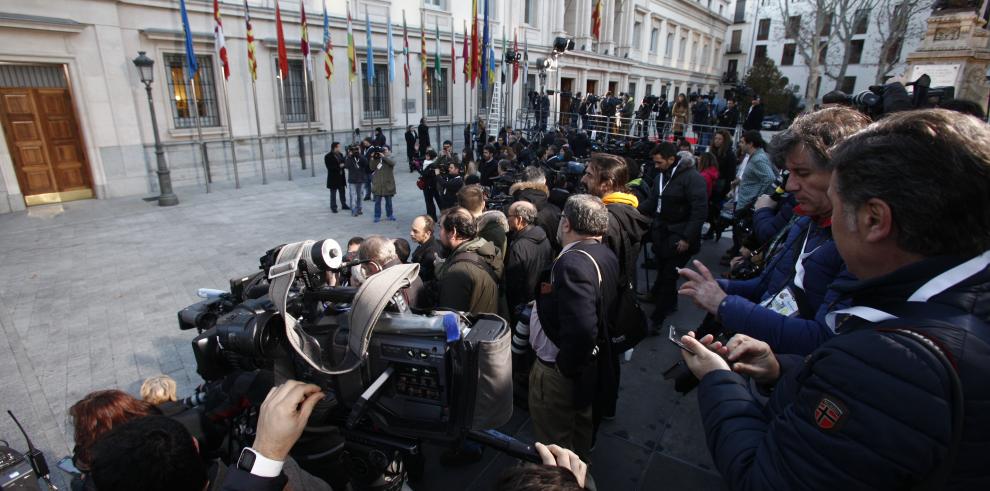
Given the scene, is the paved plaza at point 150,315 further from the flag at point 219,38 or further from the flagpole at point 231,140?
the flag at point 219,38

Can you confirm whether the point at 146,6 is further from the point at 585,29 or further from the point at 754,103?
the point at 585,29

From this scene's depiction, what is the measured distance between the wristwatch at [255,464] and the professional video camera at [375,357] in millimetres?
241

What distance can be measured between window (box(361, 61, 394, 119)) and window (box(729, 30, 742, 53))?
42.4m

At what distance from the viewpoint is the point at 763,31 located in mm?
44438

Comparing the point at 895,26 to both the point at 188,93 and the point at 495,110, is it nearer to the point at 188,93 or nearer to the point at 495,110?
the point at 495,110

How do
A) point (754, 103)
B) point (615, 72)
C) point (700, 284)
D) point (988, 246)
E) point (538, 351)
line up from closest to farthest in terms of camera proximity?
point (988, 246) → point (700, 284) → point (538, 351) → point (754, 103) → point (615, 72)

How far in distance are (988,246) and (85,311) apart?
7.63 m

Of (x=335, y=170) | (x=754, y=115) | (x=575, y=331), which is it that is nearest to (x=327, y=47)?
(x=335, y=170)

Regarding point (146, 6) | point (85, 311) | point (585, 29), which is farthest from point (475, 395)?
point (585, 29)

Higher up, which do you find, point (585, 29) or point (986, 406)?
point (585, 29)

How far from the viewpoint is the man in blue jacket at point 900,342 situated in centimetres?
86

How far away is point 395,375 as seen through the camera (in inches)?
60.9

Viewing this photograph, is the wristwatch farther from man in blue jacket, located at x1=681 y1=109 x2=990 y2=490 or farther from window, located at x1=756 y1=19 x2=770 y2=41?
window, located at x1=756 y1=19 x2=770 y2=41

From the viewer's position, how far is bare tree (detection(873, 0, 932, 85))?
933 inches
